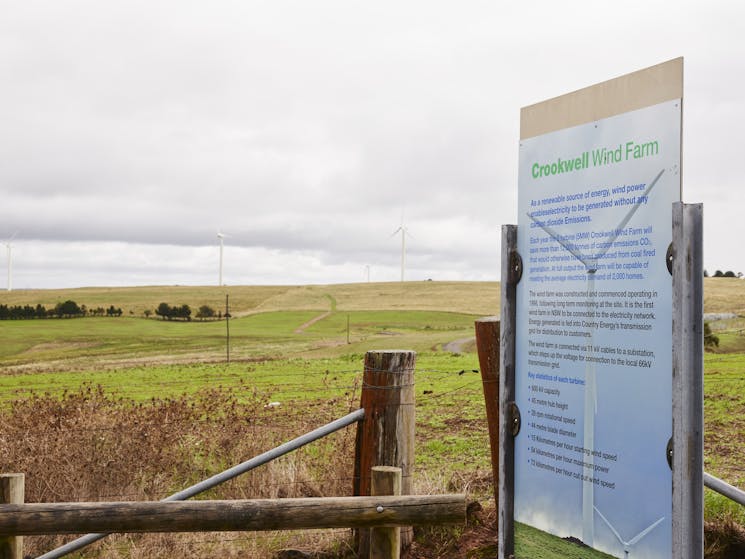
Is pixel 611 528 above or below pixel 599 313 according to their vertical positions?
below

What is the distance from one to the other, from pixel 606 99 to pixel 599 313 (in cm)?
123

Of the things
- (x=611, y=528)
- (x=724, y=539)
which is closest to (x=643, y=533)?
(x=611, y=528)

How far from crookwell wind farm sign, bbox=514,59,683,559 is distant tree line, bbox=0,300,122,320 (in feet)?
261

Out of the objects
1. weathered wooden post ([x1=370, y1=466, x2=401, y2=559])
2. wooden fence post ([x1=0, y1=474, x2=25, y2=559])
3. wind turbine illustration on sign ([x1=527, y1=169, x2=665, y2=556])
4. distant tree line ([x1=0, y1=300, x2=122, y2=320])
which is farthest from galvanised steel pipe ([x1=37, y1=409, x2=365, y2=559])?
distant tree line ([x1=0, y1=300, x2=122, y2=320])

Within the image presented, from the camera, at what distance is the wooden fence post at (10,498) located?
5195 mm

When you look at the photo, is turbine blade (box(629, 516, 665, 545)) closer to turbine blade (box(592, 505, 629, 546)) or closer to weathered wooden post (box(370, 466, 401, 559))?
turbine blade (box(592, 505, 629, 546))

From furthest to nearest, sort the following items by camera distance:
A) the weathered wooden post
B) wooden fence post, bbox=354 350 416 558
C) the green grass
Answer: wooden fence post, bbox=354 350 416 558, the weathered wooden post, the green grass

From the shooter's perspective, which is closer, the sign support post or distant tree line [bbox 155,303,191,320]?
the sign support post

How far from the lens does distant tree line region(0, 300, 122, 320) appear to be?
78500 mm

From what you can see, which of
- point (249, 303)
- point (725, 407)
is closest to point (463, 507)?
point (725, 407)

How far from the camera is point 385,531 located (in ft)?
16.1

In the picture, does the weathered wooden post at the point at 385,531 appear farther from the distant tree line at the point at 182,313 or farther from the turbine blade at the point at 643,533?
the distant tree line at the point at 182,313

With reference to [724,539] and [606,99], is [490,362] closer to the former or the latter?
[606,99]

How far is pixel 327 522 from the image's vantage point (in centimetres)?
464
